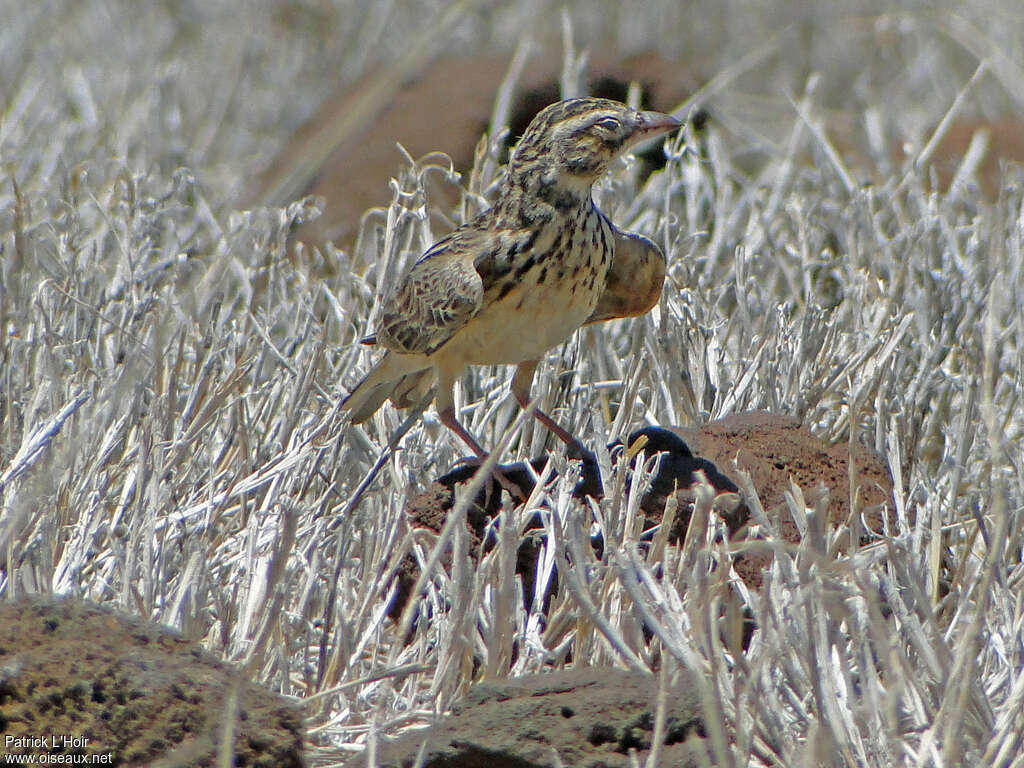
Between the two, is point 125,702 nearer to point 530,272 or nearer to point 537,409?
point 530,272

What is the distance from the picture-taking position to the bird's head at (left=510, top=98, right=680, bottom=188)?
4.25 m

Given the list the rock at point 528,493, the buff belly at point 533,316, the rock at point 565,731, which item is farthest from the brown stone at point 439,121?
Answer: the rock at point 565,731

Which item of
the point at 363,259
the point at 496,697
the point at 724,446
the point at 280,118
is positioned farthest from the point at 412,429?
the point at 280,118

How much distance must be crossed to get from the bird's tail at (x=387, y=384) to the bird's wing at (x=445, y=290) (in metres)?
0.09

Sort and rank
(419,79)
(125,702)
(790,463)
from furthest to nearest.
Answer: (419,79)
(790,463)
(125,702)

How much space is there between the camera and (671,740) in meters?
2.63

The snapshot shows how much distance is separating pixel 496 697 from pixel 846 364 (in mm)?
2316

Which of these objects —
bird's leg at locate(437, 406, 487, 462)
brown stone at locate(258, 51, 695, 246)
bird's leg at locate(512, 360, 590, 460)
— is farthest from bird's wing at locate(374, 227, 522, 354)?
brown stone at locate(258, 51, 695, 246)

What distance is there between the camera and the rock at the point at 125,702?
7.91ft

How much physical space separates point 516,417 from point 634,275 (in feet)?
2.59

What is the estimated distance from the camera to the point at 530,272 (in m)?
4.14

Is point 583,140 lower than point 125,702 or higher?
higher

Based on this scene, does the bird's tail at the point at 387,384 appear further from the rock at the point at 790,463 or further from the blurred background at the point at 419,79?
the blurred background at the point at 419,79

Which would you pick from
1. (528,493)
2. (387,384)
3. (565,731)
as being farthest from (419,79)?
(565,731)
